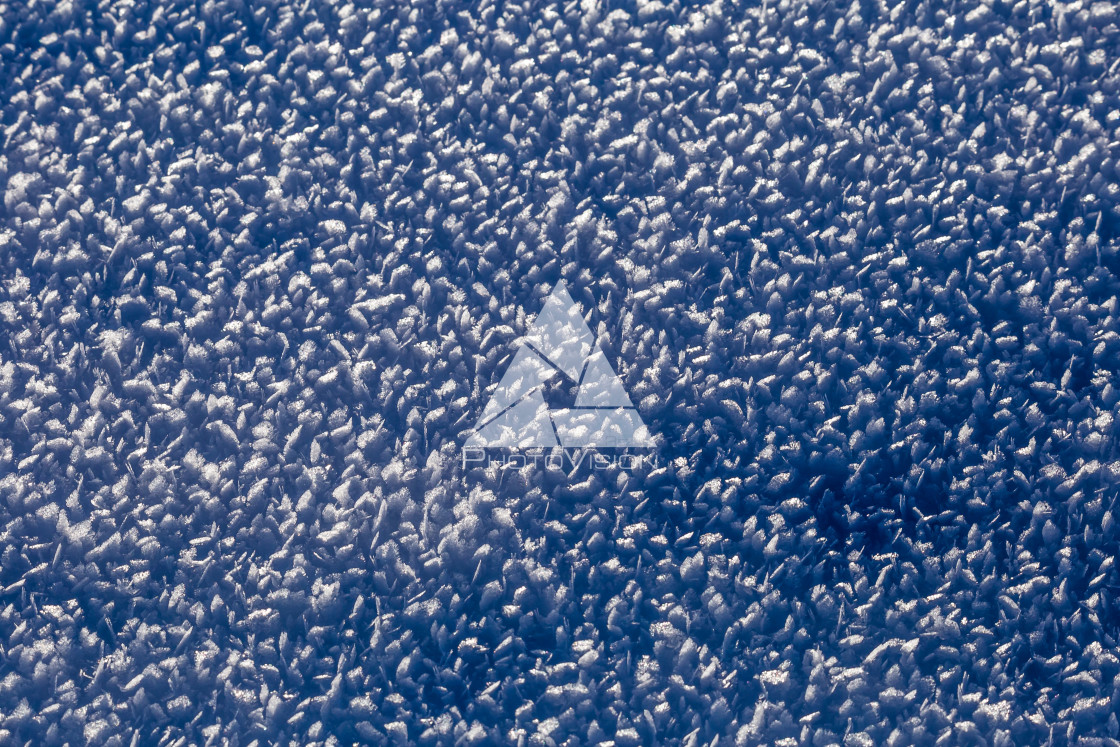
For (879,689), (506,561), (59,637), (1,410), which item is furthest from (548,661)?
(1,410)

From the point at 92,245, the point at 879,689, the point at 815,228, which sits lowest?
the point at 879,689

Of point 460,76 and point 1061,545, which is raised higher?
point 460,76

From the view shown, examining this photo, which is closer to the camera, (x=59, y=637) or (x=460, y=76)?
(x=59, y=637)

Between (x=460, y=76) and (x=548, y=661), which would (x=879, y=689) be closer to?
(x=548, y=661)
